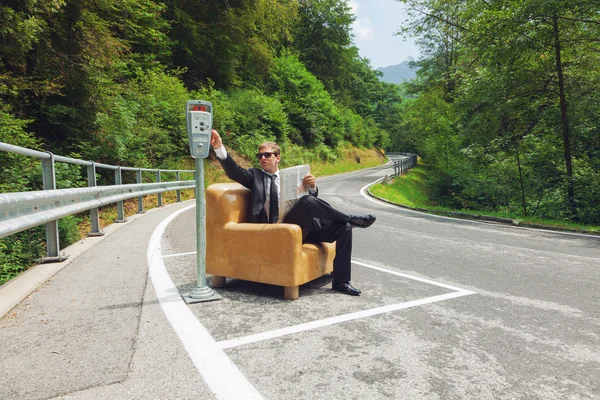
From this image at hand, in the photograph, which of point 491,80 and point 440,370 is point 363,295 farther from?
point 491,80

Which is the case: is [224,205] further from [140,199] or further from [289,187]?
[140,199]

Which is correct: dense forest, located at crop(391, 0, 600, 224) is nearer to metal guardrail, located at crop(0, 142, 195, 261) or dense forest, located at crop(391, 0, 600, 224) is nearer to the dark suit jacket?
the dark suit jacket

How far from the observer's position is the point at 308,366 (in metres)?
2.22

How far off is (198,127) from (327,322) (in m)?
1.91

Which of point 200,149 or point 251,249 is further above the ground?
point 200,149

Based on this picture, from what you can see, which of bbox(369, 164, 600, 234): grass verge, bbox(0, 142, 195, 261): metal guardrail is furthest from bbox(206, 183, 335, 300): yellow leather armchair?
bbox(369, 164, 600, 234): grass verge

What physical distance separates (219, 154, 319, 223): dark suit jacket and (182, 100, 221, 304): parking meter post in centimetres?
49

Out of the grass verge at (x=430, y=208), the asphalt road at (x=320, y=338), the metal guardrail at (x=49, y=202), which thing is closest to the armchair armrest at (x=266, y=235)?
the asphalt road at (x=320, y=338)

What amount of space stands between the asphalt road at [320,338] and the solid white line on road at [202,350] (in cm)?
1

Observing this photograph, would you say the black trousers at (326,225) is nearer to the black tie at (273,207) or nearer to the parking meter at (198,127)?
the black tie at (273,207)

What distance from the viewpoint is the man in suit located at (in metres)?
3.70

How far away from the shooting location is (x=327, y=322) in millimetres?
2912

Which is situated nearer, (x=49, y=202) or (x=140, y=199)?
(x=49, y=202)

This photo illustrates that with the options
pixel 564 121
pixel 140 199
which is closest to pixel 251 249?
pixel 140 199
